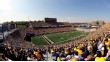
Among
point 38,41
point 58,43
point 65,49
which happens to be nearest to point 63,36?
point 58,43

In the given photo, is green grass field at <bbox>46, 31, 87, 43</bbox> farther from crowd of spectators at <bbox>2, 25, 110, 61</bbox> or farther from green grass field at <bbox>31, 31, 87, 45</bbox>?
crowd of spectators at <bbox>2, 25, 110, 61</bbox>

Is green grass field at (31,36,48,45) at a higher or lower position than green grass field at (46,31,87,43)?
lower

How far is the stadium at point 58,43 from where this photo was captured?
148 inches

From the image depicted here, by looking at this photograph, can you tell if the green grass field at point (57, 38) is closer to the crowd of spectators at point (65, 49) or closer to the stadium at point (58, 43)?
the stadium at point (58, 43)

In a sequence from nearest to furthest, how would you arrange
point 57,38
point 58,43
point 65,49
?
point 65,49 → point 58,43 → point 57,38

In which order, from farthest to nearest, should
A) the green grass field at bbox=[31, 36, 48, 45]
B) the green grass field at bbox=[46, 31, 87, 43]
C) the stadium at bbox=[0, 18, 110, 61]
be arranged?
the green grass field at bbox=[31, 36, 48, 45] < the green grass field at bbox=[46, 31, 87, 43] < the stadium at bbox=[0, 18, 110, 61]

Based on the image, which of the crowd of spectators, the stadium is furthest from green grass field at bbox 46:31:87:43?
the crowd of spectators

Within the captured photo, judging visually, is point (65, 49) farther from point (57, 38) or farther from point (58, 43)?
point (57, 38)

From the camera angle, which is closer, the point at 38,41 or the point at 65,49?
the point at 65,49

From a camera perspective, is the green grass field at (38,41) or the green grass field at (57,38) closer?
the green grass field at (57,38)

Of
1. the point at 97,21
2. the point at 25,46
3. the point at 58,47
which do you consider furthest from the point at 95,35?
the point at 25,46

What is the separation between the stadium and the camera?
12.3ft

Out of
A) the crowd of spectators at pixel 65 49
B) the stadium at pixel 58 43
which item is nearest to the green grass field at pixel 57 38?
the stadium at pixel 58 43

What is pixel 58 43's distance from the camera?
451 cm
